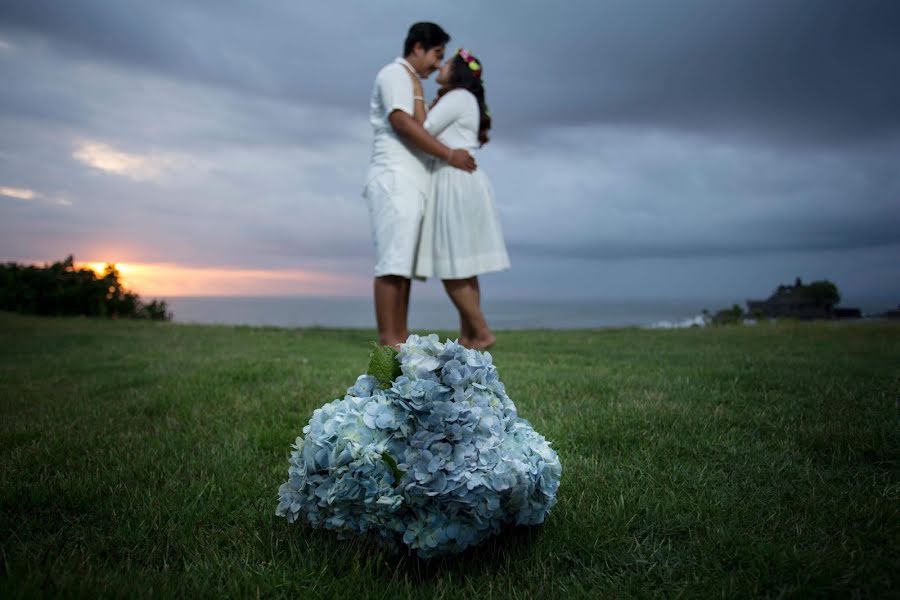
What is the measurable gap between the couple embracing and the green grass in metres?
1.24

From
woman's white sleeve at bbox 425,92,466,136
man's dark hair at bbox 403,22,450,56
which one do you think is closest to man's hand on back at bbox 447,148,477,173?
woman's white sleeve at bbox 425,92,466,136

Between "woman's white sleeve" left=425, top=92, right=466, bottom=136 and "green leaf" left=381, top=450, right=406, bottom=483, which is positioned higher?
"woman's white sleeve" left=425, top=92, right=466, bottom=136

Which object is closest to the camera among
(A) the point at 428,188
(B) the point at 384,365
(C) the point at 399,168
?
(B) the point at 384,365

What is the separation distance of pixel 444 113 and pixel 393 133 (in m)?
0.55

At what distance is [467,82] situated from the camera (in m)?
6.26

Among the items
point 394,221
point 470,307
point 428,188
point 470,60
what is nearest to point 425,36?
point 470,60

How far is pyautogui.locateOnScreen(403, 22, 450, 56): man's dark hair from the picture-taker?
6086mm

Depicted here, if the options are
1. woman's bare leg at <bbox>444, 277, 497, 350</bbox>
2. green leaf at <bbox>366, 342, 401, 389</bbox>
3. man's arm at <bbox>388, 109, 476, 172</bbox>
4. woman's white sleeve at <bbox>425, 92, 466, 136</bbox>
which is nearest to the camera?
green leaf at <bbox>366, 342, 401, 389</bbox>

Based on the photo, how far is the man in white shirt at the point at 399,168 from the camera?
19.1 feet

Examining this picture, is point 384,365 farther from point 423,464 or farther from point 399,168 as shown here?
point 399,168

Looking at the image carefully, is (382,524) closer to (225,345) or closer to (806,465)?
(806,465)

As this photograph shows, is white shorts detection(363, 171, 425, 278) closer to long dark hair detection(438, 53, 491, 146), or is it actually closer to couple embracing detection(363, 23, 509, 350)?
couple embracing detection(363, 23, 509, 350)

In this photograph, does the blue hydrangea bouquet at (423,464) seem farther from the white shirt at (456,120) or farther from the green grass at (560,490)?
the white shirt at (456,120)

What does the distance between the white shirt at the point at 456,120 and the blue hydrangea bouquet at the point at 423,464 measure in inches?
178
